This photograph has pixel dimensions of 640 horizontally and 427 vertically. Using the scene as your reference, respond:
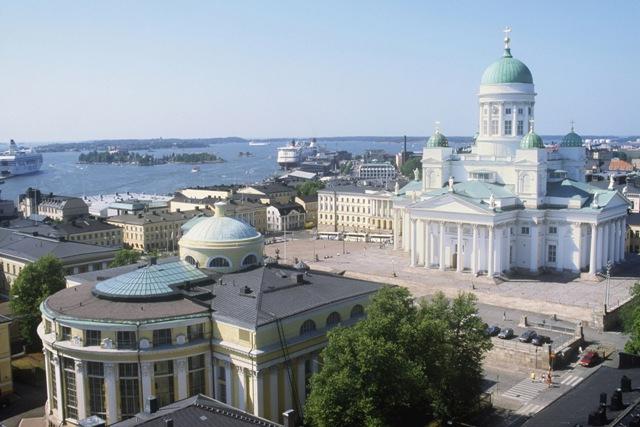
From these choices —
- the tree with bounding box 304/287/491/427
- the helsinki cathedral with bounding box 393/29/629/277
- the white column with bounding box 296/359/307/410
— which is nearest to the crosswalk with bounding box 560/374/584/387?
the tree with bounding box 304/287/491/427

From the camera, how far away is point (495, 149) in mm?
86312

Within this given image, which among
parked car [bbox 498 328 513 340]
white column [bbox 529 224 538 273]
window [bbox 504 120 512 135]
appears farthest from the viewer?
window [bbox 504 120 512 135]

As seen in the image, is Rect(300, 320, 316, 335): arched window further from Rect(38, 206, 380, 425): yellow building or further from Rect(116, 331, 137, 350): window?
Rect(116, 331, 137, 350): window

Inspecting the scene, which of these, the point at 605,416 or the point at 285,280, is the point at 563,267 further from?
the point at 605,416

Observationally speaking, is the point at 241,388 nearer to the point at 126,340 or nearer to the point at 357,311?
the point at 126,340

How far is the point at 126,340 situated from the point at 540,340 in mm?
31715

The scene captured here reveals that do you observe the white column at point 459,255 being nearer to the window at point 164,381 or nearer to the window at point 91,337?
the window at point 164,381

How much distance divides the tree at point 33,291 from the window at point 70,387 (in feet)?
48.3

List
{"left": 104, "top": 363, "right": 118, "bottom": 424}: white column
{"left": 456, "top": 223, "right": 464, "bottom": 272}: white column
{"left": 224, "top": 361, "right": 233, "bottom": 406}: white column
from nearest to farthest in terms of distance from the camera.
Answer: {"left": 104, "top": 363, "right": 118, "bottom": 424}: white column
{"left": 224, "top": 361, "right": 233, "bottom": 406}: white column
{"left": 456, "top": 223, "right": 464, "bottom": 272}: white column

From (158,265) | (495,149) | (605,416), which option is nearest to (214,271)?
(158,265)

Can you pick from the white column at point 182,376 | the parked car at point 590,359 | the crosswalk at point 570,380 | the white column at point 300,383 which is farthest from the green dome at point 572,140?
the white column at point 182,376

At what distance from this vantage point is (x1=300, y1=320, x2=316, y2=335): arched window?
39.3 metres

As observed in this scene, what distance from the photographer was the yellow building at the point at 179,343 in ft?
122

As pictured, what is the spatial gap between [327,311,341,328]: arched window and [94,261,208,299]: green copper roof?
8646 millimetres
